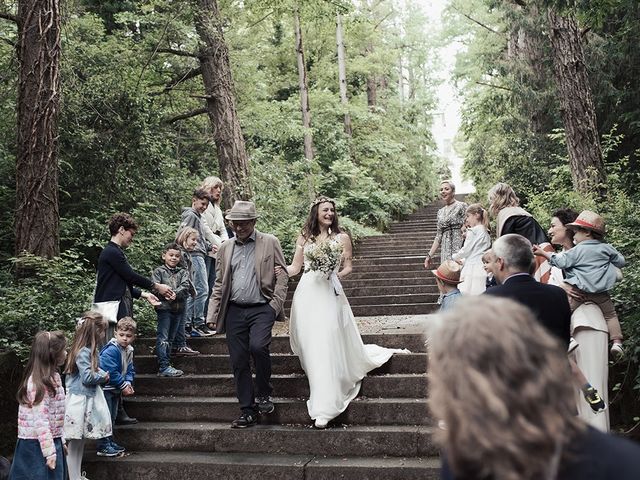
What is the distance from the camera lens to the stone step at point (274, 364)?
7633mm

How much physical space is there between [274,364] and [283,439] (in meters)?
1.41

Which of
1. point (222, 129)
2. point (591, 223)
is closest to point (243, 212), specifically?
point (591, 223)

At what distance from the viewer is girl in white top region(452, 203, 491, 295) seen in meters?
7.66

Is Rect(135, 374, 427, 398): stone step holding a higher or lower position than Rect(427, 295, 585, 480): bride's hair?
lower

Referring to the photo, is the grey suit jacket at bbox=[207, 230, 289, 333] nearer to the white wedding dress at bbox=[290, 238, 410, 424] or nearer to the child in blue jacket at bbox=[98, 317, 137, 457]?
the white wedding dress at bbox=[290, 238, 410, 424]

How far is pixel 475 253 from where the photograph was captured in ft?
25.3

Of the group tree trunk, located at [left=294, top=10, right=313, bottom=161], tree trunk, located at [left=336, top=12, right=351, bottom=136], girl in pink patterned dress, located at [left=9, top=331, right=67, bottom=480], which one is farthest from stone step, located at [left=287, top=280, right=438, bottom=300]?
tree trunk, located at [left=336, top=12, right=351, bottom=136]

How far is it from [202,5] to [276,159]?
5121 mm

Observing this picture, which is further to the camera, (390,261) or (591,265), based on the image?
(390,261)

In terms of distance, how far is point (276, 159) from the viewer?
18250 mm

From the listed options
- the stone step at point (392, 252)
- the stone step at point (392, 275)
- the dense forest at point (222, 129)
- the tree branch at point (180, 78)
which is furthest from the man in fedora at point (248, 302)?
the stone step at point (392, 252)

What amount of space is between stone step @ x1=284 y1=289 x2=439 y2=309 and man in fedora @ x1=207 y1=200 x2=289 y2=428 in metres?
4.48

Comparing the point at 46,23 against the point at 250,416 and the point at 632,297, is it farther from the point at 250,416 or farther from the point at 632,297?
the point at 632,297

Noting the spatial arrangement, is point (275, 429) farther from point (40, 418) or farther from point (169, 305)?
point (40, 418)
